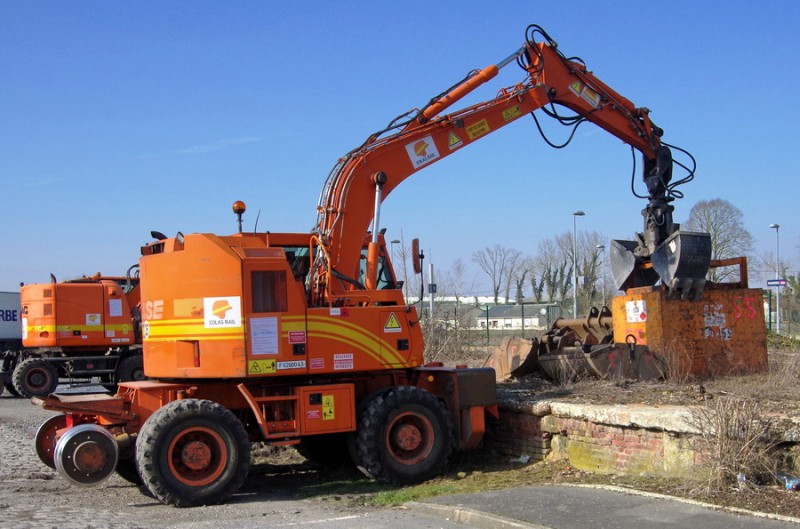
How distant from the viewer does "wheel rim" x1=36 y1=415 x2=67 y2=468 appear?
9820mm

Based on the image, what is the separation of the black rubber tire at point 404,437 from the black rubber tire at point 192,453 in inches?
56.4

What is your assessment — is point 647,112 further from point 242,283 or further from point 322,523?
point 322,523

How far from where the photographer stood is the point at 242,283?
9.59m

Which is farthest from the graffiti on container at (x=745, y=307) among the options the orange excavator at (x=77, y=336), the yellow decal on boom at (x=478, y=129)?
the orange excavator at (x=77, y=336)

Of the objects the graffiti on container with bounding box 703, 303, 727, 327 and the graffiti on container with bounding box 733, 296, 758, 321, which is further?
the graffiti on container with bounding box 733, 296, 758, 321

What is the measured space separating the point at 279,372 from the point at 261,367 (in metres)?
0.23

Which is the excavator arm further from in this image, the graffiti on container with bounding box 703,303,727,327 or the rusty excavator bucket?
the rusty excavator bucket

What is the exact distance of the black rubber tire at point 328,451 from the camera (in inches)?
440

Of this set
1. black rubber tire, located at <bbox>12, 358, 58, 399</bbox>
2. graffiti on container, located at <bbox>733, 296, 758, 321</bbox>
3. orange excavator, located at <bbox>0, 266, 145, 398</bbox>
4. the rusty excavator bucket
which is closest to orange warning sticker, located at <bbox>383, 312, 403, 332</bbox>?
the rusty excavator bucket

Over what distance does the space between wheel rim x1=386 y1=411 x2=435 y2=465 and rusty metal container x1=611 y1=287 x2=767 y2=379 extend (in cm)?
475

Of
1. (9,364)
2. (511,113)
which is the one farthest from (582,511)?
(9,364)

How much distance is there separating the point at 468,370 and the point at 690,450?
127 inches

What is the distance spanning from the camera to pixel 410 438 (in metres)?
10.2

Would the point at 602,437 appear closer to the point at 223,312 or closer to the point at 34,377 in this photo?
the point at 223,312
